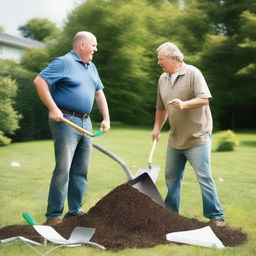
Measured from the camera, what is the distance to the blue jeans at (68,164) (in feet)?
14.0

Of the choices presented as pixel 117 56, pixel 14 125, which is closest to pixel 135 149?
pixel 14 125

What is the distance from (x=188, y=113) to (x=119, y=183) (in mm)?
3186

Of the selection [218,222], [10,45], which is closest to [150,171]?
[218,222]

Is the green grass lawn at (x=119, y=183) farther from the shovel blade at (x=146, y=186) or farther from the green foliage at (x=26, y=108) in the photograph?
the green foliage at (x=26, y=108)

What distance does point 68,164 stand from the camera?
14.1ft

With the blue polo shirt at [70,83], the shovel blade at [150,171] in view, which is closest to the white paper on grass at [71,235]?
the shovel blade at [150,171]

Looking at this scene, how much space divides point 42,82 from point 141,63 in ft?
65.8

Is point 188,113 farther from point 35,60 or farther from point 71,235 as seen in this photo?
point 35,60

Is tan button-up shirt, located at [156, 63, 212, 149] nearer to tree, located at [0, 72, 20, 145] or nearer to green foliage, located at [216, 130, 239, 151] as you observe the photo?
green foliage, located at [216, 130, 239, 151]

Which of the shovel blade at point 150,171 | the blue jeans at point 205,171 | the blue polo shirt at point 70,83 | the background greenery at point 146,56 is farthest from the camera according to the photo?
the background greenery at point 146,56

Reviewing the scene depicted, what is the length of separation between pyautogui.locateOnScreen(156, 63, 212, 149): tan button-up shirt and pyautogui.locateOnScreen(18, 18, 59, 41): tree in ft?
175

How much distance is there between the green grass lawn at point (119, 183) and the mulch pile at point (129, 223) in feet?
0.61

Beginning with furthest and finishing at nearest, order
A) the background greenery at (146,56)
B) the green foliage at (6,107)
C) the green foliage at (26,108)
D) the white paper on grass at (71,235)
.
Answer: the background greenery at (146,56) → the green foliage at (26,108) → the green foliage at (6,107) → the white paper on grass at (71,235)

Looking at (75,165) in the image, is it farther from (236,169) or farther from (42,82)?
(236,169)
